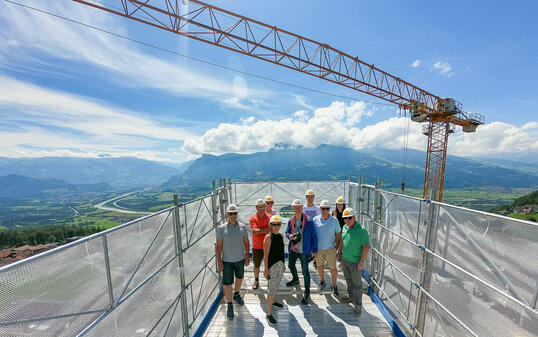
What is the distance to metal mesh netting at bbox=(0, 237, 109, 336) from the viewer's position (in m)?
1.70

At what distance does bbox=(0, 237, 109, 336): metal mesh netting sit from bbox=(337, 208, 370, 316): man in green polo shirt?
4.17 meters

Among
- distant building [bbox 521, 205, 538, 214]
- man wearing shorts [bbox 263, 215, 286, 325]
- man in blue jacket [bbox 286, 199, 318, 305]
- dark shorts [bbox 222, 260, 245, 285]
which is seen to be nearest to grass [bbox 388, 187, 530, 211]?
distant building [bbox 521, 205, 538, 214]

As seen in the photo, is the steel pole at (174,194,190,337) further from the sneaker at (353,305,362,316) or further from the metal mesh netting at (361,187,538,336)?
the metal mesh netting at (361,187,538,336)

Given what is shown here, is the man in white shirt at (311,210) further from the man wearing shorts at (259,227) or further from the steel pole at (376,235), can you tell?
the steel pole at (376,235)

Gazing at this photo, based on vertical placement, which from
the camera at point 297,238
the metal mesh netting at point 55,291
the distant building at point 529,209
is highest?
the metal mesh netting at point 55,291

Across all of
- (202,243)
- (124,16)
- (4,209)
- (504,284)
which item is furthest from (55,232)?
(4,209)

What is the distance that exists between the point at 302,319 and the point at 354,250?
6.42ft

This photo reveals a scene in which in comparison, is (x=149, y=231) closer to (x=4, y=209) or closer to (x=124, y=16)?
(x=124, y=16)

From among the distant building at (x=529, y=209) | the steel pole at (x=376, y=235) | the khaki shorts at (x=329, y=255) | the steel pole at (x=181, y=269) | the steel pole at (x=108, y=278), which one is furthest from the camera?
the distant building at (x=529, y=209)

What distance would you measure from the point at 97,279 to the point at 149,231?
1.00 m

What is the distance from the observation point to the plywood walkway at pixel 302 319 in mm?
4500

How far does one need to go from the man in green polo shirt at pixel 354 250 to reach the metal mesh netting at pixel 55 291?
4171 millimetres

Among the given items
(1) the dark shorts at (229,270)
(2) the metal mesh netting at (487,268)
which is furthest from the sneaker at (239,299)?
(2) the metal mesh netting at (487,268)

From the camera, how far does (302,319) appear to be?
15.7ft
